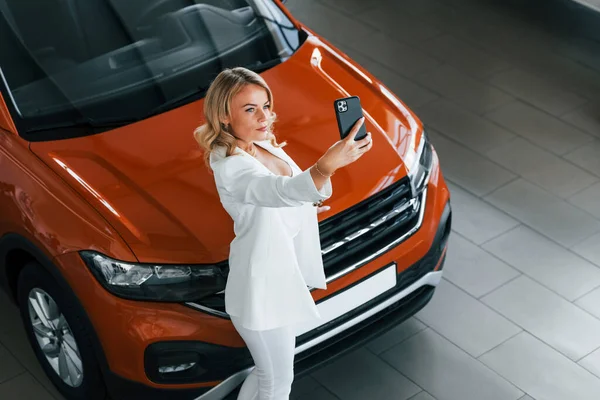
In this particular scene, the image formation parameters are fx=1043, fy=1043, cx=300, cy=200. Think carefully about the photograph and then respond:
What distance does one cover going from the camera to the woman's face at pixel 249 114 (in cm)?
322

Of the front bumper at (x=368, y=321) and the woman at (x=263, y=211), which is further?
the front bumper at (x=368, y=321)

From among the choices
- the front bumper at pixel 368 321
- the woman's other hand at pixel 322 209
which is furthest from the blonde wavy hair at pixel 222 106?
the front bumper at pixel 368 321

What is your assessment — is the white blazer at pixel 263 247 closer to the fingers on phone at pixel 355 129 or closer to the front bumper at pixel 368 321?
the fingers on phone at pixel 355 129

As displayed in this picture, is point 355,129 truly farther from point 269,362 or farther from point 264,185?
point 269,362

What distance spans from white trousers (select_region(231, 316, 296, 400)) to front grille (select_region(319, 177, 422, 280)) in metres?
0.35

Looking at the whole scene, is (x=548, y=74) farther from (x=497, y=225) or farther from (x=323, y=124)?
(x=323, y=124)

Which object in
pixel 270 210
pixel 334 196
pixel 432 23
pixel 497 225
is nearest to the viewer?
pixel 270 210

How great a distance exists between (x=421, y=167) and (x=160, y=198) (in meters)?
1.06

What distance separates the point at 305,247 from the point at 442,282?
154cm

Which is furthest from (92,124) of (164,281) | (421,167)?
(421,167)

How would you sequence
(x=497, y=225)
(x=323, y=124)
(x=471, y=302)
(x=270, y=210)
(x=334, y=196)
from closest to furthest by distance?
(x=270, y=210), (x=334, y=196), (x=323, y=124), (x=471, y=302), (x=497, y=225)

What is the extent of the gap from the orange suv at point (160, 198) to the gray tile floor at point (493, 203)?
1.27 ft

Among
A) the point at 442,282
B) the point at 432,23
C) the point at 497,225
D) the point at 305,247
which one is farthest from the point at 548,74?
the point at 305,247

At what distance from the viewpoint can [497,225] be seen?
5227 mm
